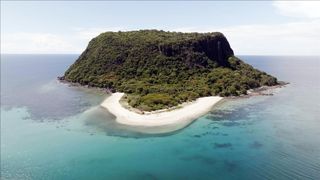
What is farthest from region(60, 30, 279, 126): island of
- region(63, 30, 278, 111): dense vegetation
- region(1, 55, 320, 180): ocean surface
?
region(1, 55, 320, 180): ocean surface

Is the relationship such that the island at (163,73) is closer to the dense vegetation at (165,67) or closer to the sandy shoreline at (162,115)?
the dense vegetation at (165,67)

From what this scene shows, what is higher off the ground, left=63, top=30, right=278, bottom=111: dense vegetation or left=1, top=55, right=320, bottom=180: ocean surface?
left=63, top=30, right=278, bottom=111: dense vegetation

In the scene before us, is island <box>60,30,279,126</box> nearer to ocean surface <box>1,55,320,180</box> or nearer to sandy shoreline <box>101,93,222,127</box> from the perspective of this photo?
sandy shoreline <box>101,93,222,127</box>

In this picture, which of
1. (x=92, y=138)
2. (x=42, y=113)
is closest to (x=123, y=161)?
(x=92, y=138)

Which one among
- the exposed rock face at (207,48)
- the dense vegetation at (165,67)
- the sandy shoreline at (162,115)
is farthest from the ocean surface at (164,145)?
the exposed rock face at (207,48)

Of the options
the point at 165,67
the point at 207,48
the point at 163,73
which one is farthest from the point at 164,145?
the point at 207,48

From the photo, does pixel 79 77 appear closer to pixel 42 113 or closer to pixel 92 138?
pixel 42 113

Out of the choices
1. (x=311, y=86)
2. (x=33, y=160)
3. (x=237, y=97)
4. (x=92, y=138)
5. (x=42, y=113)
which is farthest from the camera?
(x=311, y=86)
